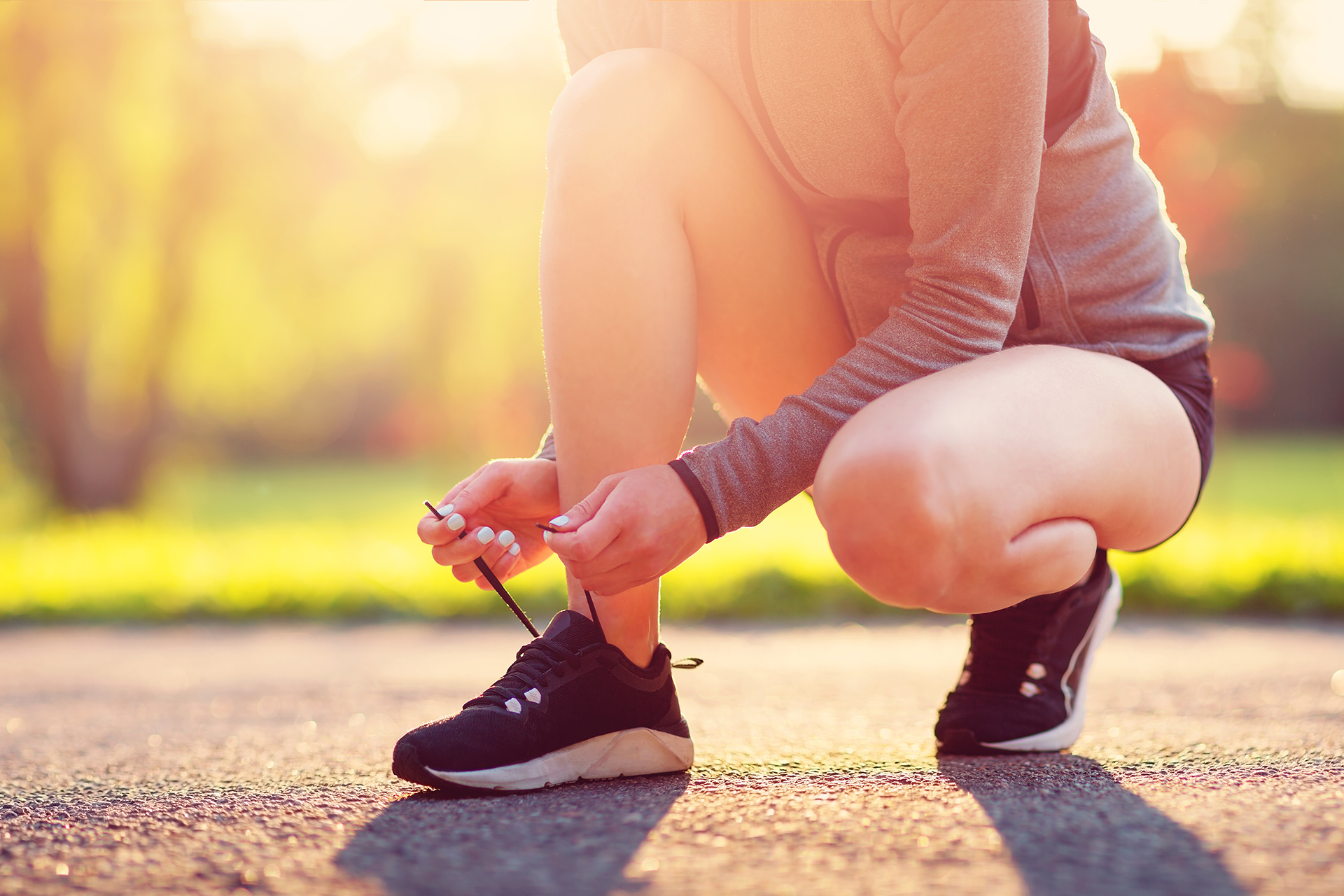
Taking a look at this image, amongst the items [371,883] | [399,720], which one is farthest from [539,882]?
[399,720]

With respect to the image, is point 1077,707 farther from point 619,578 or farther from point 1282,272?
point 1282,272

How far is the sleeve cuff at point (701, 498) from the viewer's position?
110 centimetres

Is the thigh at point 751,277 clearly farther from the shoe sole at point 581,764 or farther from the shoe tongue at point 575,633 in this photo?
the shoe sole at point 581,764

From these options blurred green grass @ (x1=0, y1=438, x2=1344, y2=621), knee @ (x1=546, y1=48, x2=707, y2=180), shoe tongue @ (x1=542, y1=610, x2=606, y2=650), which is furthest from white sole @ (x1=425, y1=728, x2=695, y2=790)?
blurred green grass @ (x1=0, y1=438, x2=1344, y2=621)

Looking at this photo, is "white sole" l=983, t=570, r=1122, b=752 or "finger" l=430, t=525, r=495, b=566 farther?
"white sole" l=983, t=570, r=1122, b=752

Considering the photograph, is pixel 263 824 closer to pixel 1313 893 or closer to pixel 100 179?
pixel 1313 893

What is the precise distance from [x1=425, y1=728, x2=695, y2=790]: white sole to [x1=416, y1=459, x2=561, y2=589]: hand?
21cm

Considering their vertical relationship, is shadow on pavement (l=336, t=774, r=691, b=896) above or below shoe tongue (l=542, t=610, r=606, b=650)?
below

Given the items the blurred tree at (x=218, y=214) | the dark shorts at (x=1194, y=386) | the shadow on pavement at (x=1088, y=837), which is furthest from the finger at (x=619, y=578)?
the blurred tree at (x=218, y=214)

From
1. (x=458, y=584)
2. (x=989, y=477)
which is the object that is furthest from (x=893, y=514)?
(x=458, y=584)

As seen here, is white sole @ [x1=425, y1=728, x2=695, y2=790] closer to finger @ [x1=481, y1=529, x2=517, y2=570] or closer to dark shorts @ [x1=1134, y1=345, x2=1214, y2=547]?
finger @ [x1=481, y1=529, x2=517, y2=570]

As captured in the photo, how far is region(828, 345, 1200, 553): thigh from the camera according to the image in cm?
107

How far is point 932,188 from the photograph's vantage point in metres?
1.18

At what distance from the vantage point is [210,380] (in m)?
13.2
